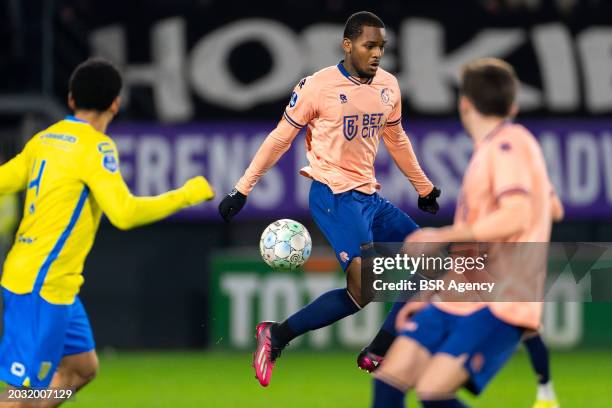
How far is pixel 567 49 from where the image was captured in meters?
14.2

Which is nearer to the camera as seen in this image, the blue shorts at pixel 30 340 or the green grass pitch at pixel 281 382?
the blue shorts at pixel 30 340

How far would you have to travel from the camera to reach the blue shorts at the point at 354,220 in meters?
7.29

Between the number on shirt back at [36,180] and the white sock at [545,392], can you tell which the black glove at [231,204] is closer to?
the number on shirt back at [36,180]

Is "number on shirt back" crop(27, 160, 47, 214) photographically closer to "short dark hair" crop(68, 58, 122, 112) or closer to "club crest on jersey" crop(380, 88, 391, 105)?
"short dark hair" crop(68, 58, 122, 112)

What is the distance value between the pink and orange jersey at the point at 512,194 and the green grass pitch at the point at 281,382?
205 inches

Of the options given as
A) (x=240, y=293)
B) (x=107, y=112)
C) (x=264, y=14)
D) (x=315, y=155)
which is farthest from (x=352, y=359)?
(x=107, y=112)

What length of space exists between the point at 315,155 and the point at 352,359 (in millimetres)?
6771

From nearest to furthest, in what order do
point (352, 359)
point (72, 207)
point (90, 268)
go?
point (72, 207) < point (352, 359) < point (90, 268)

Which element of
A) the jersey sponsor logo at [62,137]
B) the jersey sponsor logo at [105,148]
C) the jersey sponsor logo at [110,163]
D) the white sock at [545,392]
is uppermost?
the jersey sponsor logo at [62,137]

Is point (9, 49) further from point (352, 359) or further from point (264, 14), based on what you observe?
point (352, 359)

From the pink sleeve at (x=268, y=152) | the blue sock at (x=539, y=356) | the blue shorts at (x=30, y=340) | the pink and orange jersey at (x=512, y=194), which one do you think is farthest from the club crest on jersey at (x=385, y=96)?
the blue shorts at (x=30, y=340)

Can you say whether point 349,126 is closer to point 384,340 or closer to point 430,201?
point 430,201

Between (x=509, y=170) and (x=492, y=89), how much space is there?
40 cm

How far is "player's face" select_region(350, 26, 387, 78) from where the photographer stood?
733cm
